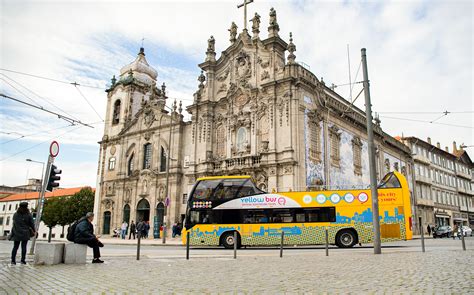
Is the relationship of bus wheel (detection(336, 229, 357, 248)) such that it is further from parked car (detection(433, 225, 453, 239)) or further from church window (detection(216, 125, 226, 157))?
parked car (detection(433, 225, 453, 239))

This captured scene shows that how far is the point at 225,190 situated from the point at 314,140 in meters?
12.9

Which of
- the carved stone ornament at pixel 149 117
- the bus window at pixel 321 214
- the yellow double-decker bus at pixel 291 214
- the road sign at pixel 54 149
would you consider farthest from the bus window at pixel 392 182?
the carved stone ornament at pixel 149 117

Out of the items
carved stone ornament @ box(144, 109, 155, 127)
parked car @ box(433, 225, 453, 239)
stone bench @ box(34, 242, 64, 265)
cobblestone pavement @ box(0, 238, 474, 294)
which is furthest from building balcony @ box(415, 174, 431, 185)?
stone bench @ box(34, 242, 64, 265)

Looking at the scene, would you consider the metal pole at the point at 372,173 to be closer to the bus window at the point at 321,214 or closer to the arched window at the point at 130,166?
the bus window at the point at 321,214

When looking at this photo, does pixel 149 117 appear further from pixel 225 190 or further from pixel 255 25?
pixel 225 190

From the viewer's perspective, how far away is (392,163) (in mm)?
48875

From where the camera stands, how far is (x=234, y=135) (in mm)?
34188

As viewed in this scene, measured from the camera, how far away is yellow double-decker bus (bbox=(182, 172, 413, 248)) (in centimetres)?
1961

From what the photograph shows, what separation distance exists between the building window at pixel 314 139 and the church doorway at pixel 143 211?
18.8 meters

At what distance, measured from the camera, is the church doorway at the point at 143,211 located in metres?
40.1

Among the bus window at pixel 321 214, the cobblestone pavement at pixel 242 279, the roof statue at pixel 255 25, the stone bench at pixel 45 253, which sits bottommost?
the cobblestone pavement at pixel 242 279

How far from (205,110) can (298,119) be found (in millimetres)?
10520

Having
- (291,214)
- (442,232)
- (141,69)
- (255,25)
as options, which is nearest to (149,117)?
(141,69)

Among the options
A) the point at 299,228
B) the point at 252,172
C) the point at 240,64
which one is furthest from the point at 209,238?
the point at 240,64
